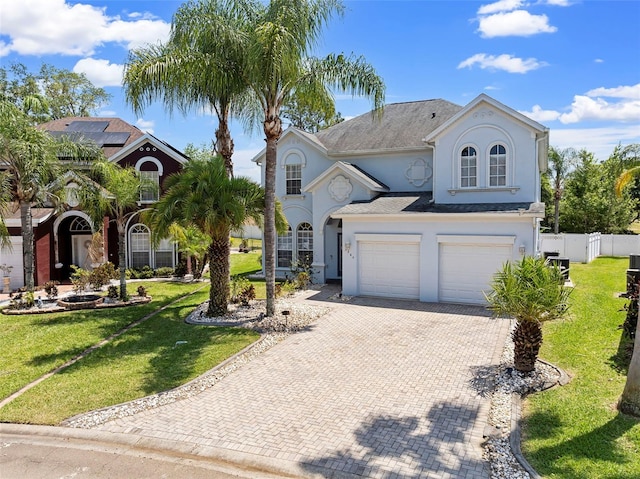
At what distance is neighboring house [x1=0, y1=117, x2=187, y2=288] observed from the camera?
2258cm

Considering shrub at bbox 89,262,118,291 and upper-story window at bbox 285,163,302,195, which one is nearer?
shrub at bbox 89,262,118,291

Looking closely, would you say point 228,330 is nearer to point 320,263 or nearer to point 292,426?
point 292,426

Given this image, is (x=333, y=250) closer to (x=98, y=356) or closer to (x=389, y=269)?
(x=389, y=269)

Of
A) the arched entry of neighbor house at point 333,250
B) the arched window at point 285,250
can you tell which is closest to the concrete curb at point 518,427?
the arched entry of neighbor house at point 333,250

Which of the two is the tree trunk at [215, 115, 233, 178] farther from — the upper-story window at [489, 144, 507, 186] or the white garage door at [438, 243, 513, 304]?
the upper-story window at [489, 144, 507, 186]

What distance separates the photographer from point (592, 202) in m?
37.9

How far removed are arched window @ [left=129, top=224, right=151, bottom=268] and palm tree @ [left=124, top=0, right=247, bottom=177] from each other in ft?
43.1

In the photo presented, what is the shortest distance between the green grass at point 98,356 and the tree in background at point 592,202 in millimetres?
35958

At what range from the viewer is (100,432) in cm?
780

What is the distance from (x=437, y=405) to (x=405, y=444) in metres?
1.66

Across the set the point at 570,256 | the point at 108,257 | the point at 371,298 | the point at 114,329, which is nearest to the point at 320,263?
the point at 371,298

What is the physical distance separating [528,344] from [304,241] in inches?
609

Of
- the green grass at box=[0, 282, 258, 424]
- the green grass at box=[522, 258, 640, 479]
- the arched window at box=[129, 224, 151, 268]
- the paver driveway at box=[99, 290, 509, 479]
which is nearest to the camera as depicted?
the green grass at box=[522, 258, 640, 479]

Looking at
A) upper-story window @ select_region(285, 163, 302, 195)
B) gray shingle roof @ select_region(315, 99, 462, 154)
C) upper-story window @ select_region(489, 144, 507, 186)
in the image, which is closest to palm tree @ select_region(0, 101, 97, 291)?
upper-story window @ select_region(285, 163, 302, 195)
